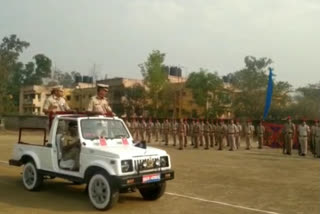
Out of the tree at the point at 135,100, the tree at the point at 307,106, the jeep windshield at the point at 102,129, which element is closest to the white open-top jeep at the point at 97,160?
the jeep windshield at the point at 102,129

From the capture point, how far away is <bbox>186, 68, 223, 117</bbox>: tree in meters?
55.0

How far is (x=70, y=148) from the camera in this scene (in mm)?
9367

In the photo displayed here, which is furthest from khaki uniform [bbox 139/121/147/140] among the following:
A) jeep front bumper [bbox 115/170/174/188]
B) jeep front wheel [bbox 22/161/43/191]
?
jeep front bumper [bbox 115/170/174/188]

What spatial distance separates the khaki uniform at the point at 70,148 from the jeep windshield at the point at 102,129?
0.88 feet

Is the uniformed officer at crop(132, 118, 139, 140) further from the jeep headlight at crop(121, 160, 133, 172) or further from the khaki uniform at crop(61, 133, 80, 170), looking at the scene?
the jeep headlight at crop(121, 160, 133, 172)

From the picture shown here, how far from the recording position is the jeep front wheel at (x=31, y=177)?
9.94 m

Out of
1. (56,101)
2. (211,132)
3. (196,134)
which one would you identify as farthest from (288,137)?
(56,101)

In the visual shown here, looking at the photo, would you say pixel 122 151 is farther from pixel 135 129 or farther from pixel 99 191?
pixel 135 129

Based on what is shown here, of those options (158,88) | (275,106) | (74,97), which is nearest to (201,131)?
(275,106)

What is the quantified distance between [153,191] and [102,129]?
1707 mm

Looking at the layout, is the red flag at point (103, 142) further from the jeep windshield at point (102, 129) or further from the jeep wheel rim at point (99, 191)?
the jeep wheel rim at point (99, 191)

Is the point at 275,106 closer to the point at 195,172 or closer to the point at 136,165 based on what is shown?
the point at 195,172

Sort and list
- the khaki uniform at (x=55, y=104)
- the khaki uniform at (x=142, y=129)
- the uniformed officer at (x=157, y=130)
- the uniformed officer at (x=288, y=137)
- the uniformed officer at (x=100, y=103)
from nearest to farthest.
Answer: the uniformed officer at (x=100, y=103) < the khaki uniform at (x=55, y=104) < the uniformed officer at (x=288, y=137) < the uniformed officer at (x=157, y=130) < the khaki uniform at (x=142, y=129)

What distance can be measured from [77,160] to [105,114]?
1.32 metres
